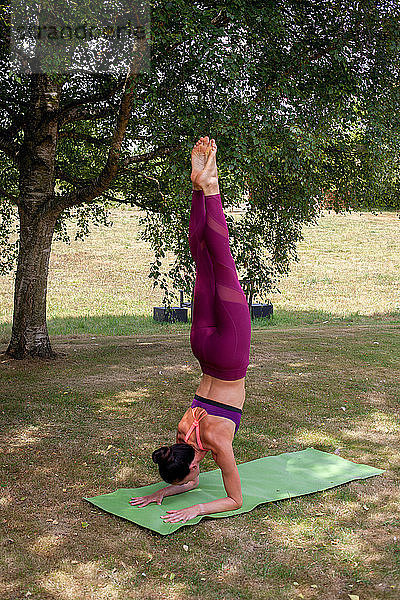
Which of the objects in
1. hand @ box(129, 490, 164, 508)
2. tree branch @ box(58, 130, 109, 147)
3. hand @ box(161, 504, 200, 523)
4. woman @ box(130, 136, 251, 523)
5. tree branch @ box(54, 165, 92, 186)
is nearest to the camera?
hand @ box(161, 504, 200, 523)

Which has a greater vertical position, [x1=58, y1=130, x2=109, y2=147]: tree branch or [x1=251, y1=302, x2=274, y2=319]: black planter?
[x1=58, y1=130, x2=109, y2=147]: tree branch

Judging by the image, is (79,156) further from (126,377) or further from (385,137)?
(385,137)

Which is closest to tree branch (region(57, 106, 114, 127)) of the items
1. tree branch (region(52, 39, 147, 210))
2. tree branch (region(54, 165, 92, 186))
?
tree branch (region(52, 39, 147, 210))

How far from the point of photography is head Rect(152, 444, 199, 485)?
451cm

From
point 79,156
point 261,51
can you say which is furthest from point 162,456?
point 79,156

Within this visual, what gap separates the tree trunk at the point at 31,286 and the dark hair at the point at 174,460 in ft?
18.2

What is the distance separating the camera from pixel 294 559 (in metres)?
4.05

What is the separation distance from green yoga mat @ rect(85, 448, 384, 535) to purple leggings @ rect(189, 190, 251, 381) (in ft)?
3.34

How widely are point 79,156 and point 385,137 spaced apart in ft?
19.2

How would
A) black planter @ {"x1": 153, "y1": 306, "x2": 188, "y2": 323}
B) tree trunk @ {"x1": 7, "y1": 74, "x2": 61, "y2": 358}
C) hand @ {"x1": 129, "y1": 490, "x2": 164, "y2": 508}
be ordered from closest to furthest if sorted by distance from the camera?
hand @ {"x1": 129, "y1": 490, "x2": 164, "y2": 508} → tree trunk @ {"x1": 7, "y1": 74, "x2": 61, "y2": 358} → black planter @ {"x1": 153, "y1": 306, "x2": 188, "y2": 323}

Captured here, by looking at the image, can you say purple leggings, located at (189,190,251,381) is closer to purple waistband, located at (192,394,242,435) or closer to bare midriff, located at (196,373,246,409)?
bare midriff, located at (196,373,246,409)

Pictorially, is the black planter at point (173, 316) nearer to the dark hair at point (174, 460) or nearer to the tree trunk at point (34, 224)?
the tree trunk at point (34, 224)

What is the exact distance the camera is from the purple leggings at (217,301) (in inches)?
185

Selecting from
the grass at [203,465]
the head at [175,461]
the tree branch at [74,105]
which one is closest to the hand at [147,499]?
the head at [175,461]
